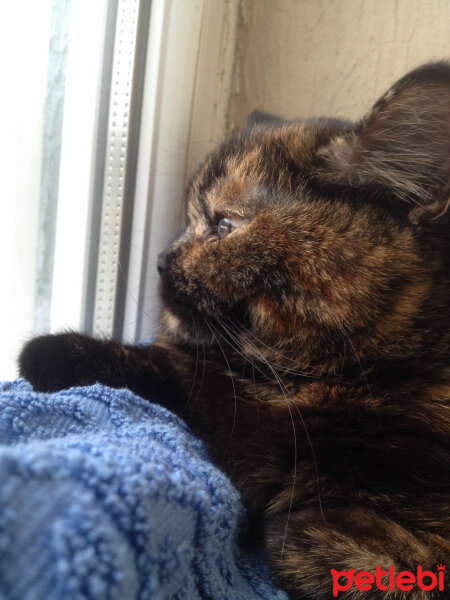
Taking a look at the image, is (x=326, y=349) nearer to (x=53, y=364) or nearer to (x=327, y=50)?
(x=53, y=364)

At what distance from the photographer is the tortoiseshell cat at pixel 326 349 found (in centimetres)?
55

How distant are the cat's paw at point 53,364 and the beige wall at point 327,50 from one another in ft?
2.52

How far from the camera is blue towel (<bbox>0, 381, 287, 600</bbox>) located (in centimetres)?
26

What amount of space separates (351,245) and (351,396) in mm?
200

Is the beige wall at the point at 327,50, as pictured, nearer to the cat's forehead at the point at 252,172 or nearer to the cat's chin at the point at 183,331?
the cat's forehead at the point at 252,172

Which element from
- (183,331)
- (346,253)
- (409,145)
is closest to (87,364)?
(183,331)

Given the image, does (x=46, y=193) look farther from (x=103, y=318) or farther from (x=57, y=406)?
(x=57, y=406)

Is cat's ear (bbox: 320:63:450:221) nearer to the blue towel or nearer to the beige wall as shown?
the blue towel

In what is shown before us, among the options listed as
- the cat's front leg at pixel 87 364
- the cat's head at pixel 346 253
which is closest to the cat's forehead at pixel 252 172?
the cat's head at pixel 346 253

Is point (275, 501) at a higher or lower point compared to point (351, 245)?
lower

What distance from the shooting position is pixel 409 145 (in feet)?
2.15

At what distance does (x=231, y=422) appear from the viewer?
0.67 m

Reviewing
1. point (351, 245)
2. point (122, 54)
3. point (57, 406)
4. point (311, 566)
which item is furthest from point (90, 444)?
point (122, 54)
